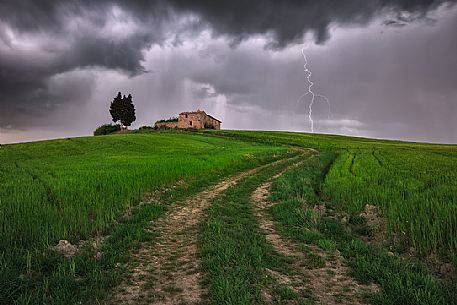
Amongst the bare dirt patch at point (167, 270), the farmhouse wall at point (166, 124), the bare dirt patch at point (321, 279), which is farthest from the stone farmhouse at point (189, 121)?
the bare dirt patch at point (321, 279)

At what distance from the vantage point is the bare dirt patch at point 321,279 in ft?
16.5

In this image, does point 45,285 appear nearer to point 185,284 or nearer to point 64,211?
point 185,284

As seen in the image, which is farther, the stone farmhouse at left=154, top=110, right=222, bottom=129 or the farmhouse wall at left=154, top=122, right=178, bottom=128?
the farmhouse wall at left=154, top=122, right=178, bottom=128

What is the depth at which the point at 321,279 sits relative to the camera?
5703mm

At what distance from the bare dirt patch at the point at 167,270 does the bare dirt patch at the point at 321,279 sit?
1.51 meters

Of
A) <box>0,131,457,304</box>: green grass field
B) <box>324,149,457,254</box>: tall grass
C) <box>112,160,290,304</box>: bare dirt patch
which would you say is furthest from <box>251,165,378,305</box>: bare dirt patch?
<box>324,149,457,254</box>: tall grass

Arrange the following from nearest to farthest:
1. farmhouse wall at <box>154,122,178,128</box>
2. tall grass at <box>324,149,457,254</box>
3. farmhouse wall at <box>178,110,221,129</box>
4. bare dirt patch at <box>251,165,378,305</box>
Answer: bare dirt patch at <box>251,165,378,305</box>
tall grass at <box>324,149,457,254</box>
farmhouse wall at <box>178,110,221,129</box>
farmhouse wall at <box>154,122,178,128</box>

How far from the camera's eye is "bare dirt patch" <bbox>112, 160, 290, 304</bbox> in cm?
507

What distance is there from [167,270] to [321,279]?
329 cm

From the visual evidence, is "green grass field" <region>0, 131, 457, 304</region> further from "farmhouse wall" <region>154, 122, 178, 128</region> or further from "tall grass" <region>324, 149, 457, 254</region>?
"farmhouse wall" <region>154, 122, 178, 128</region>

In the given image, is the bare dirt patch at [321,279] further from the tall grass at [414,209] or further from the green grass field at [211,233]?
the tall grass at [414,209]

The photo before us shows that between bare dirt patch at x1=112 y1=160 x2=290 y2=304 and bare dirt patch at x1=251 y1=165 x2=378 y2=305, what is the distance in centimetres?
151

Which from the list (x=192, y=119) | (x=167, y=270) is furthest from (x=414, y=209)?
(x=192, y=119)

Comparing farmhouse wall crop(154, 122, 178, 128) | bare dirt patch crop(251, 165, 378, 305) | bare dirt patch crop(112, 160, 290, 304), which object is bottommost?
bare dirt patch crop(112, 160, 290, 304)
